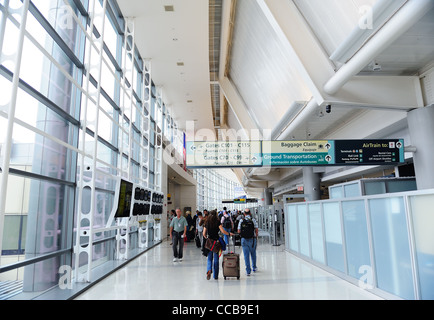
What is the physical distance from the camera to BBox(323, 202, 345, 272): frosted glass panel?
7141 millimetres

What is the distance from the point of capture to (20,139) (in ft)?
17.7

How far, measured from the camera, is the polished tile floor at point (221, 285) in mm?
5625

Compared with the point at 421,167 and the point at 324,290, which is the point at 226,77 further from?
the point at 324,290

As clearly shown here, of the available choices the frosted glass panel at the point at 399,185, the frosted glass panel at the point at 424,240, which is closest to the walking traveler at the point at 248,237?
the frosted glass panel at the point at 424,240

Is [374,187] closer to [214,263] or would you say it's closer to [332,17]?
[332,17]

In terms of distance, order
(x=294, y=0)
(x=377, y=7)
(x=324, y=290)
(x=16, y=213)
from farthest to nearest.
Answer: (x=294, y=0) → (x=324, y=290) → (x=16, y=213) → (x=377, y=7)

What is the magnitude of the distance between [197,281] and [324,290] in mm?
2789

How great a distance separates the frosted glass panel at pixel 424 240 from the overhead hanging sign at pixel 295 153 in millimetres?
3872

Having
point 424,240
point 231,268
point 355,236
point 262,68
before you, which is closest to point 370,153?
point 355,236

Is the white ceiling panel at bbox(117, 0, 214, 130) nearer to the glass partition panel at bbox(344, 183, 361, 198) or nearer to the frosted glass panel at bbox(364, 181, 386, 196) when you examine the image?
the glass partition panel at bbox(344, 183, 361, 198)

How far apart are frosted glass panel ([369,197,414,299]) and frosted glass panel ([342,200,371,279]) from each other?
0.33 meters

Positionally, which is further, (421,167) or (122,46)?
(122,46)

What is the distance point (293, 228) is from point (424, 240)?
714cm

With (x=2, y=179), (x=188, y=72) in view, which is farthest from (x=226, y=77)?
(x=2, y=179)
